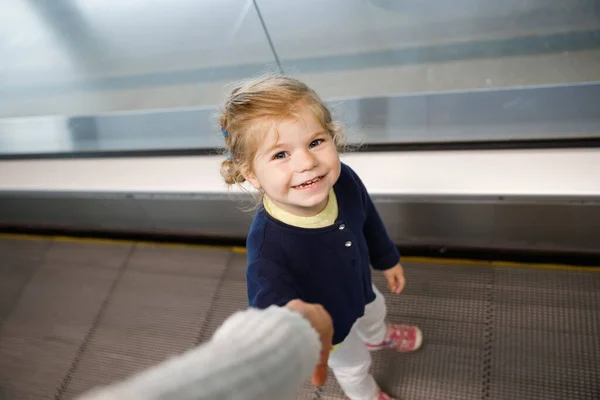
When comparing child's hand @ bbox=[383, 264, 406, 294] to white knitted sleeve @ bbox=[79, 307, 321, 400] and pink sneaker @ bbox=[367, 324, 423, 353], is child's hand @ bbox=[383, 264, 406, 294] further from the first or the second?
white knitted sleeve @ bbox=[79, 307, 321, 400]

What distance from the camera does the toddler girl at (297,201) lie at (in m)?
0.81

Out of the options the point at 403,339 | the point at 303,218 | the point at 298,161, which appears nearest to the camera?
the point at 298,161

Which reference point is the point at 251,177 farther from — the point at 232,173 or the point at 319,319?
the point at 319,319

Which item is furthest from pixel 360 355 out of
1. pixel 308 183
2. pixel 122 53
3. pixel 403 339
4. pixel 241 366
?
pixel 122 53

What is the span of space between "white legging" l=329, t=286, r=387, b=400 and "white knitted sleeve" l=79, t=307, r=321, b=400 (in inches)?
27.6

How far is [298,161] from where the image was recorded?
31.2 inches

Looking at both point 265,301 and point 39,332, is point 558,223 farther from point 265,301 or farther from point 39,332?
point 39,332

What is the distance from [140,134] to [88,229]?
625 millimetres

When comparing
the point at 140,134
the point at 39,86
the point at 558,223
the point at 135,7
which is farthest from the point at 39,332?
the point at 558,223

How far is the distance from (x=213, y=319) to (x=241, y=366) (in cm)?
143

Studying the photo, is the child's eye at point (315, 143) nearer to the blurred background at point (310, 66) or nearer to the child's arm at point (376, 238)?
the child's arm at point (376, 238)

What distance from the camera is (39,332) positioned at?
6.32 feet

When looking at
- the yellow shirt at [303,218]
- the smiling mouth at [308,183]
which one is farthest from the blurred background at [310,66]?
the smiling mouth at [308,183]

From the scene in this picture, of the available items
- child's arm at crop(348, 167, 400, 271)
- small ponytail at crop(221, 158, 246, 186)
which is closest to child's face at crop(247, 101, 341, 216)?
small ponytail at crop(221, 158, 246, 186)
